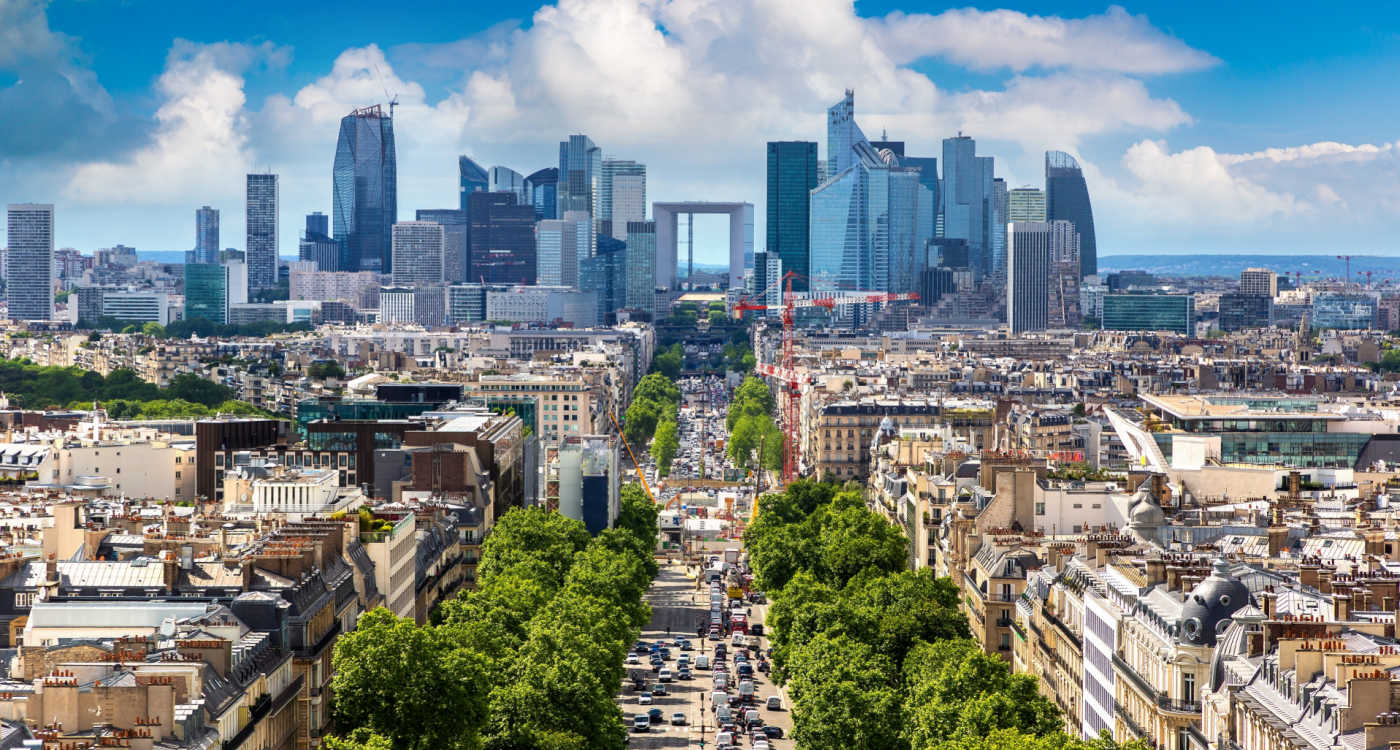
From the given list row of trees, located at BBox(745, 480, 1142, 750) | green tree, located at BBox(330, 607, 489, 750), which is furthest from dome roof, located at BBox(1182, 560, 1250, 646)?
green tree, located at BBox(330, 607, 489, 750)

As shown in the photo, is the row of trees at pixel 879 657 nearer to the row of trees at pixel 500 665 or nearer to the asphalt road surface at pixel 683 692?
the asphalt road surface at pixel 683 692

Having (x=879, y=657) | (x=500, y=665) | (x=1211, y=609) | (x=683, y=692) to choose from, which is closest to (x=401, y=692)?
(x=500, y=665)

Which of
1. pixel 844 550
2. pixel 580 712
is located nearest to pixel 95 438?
pixel 844 550

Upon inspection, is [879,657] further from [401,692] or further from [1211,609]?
[1211,609]

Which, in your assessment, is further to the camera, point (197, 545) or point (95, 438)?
point (95, 438)

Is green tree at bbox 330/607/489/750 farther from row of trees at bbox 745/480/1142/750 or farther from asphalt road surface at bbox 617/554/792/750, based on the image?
asphalt road surface at bbox 617/554/792/750

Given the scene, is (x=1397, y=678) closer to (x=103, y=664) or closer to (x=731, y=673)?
(x=103, y=664)
